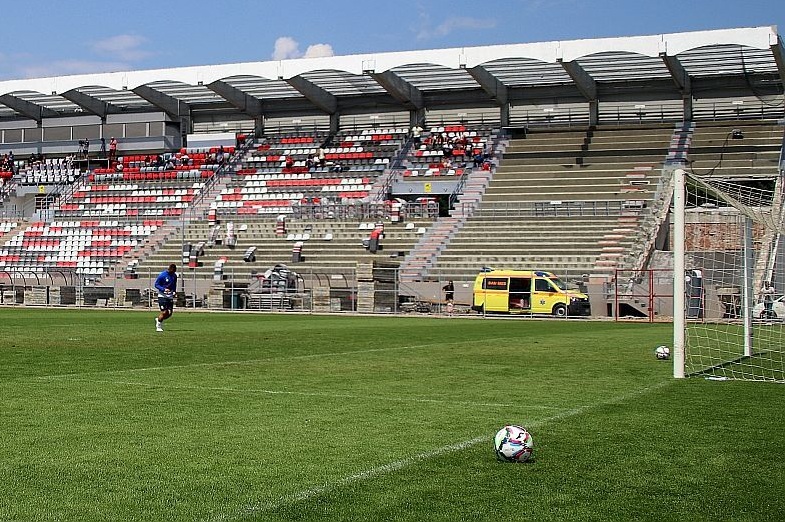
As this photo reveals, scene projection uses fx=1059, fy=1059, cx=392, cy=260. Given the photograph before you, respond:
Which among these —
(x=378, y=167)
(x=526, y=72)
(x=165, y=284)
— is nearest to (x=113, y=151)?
(x=378, y=167)

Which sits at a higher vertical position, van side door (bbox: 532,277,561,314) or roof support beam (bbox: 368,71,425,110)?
roof support beam (bbox: 368,71,425,110)

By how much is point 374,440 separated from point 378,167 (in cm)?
4700

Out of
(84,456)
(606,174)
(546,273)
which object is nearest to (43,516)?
(84,456)

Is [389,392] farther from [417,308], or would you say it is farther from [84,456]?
[417,308]

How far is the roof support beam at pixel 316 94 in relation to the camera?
5434 cm

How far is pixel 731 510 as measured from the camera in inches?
240

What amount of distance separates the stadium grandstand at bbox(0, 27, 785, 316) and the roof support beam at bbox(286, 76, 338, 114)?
20cm

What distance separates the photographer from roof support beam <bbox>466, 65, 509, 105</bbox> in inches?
2010

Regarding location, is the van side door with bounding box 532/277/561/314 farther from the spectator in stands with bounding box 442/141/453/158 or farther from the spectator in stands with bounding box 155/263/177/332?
the spectator in stands with bounding box 155/263/177/332

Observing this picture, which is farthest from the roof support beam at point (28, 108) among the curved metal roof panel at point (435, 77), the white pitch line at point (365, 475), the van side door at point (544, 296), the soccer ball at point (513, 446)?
the soccer ball at point (513, 446)

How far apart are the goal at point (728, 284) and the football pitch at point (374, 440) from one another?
1.21 meters

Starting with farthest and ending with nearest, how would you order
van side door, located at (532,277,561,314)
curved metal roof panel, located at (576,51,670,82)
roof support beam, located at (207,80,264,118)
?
roof support beam, located at (207,80,264,118) < curved metal roof panel, located at (576,51,670,82) < van side door, located at (532,277,561,314)

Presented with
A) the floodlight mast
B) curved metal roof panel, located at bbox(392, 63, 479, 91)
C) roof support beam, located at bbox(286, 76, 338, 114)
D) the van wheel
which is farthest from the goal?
roof support beam, located at bbox(286, 76, 338, 114)

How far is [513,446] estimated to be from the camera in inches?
287
